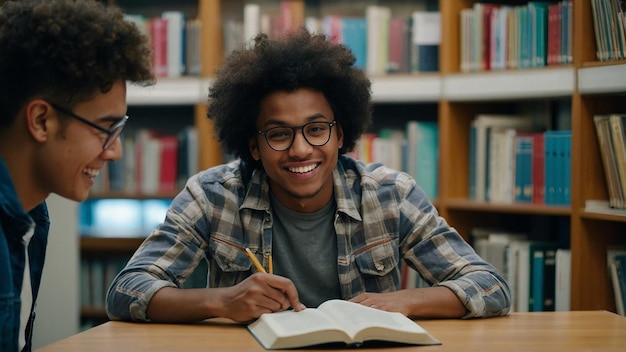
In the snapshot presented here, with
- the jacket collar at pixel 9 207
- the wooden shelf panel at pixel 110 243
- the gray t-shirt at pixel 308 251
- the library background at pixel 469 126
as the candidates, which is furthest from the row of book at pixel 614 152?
the wooden shelf panel at pixel 110 243

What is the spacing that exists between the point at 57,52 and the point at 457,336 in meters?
0.90

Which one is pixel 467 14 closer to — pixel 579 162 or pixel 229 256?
pixel 579 162

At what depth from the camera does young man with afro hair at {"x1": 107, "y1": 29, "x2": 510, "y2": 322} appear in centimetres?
199

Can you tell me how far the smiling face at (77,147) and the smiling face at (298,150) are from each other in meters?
0.54

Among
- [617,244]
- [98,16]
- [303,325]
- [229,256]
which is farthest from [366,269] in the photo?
[617,244]

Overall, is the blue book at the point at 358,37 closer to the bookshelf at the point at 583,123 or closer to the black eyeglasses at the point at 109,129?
the bookshelf at the point at 583,123

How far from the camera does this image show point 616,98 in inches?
109

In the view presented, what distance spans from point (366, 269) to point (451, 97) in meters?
1.40

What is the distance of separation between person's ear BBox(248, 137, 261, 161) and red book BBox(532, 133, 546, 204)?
52.1 inches

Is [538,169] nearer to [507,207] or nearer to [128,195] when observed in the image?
[507,207]

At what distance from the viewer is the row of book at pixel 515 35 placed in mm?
2990

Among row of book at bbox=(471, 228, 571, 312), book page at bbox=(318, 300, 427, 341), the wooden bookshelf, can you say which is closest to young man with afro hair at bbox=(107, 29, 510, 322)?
book page at bbox=(318, 300, 427, 341)

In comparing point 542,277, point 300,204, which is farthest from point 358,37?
point 300,204

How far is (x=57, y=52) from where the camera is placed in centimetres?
141
